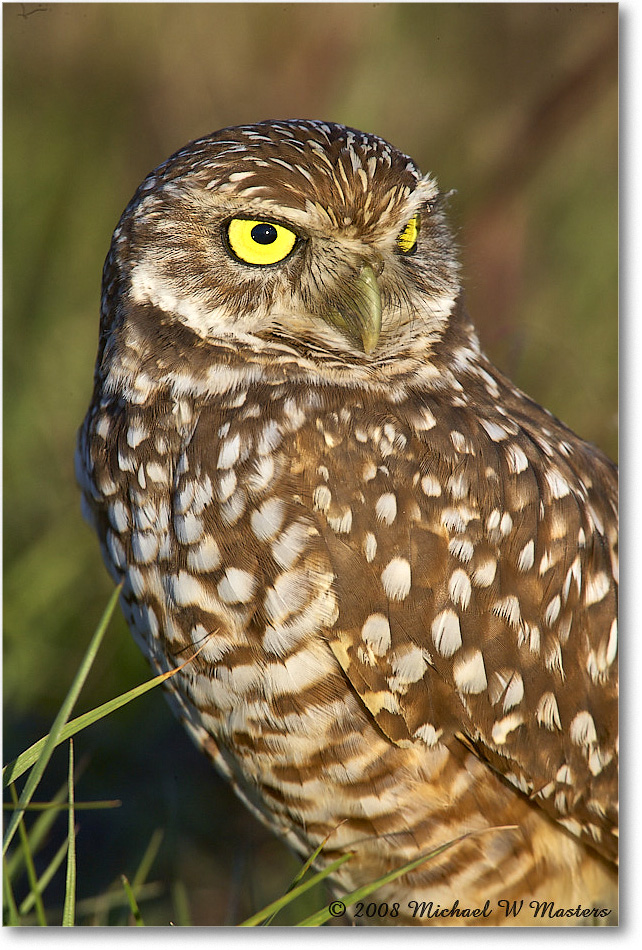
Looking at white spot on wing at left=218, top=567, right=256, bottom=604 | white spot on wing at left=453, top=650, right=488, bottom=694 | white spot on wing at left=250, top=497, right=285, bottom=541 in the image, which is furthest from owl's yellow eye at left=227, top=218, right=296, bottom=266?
white spot on wing at left=453, top=650, right=488, bottom=694

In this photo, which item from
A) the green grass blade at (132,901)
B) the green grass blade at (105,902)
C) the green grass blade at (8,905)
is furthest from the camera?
the green grass blade at (105,902)

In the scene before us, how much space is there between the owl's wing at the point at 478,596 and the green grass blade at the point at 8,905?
0.86 m

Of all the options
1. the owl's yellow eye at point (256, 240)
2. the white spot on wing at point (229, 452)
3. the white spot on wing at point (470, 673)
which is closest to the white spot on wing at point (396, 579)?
the white spot on wing at point (470, 673)

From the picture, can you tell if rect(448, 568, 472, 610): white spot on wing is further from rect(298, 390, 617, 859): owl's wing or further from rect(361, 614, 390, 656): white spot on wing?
rect(361, 614, 390, 656): white spot on wing

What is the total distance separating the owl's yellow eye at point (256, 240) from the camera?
5.32 ft

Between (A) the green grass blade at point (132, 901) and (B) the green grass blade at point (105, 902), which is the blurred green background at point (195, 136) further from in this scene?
(A) the green grass blade at point (132, 901)

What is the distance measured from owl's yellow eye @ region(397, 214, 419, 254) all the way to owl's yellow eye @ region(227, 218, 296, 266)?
0.93 feet

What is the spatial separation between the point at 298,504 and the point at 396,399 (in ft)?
1.07

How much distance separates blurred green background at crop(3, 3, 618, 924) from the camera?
2.01 meters

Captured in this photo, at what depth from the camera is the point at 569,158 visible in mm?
2129

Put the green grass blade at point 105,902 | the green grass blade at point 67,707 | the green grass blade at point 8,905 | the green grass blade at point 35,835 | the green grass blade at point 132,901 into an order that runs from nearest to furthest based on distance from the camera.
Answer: the green grass blade at point 67,707 → the green grass blade at point 132,901 → the green grass blade at point 8,905 → the green grass blade at point 35,835 → the green grass blade at point 105,902

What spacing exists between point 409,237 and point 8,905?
167 cm

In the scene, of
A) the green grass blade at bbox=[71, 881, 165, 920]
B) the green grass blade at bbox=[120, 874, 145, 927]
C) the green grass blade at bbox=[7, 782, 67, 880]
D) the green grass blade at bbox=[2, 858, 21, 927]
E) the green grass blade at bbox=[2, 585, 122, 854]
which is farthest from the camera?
the green grass blade at bbox=[71, 881, 165, 920]

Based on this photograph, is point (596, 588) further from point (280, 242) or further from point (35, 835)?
point (35, 835)
